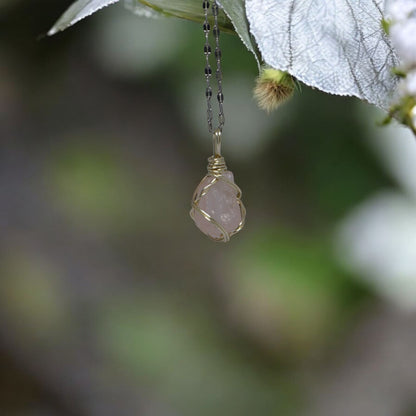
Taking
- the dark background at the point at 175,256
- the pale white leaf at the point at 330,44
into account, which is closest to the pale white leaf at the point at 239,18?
the pale white leaf at the point at 330,44

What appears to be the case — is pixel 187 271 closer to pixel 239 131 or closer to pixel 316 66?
pixel 239 131

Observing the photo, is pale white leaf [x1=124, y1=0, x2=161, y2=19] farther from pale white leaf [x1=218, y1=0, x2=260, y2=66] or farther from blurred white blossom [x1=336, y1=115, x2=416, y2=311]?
blurred white blossom [x1=336, y1=115, x2=416, y2=311]

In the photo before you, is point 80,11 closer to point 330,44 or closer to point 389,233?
point 330,44

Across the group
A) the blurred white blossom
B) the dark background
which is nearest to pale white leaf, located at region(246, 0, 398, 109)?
the blurred white blossom

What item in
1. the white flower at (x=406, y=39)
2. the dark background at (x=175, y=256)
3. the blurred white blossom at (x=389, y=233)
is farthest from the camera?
the dark background at (x=175, y=256)

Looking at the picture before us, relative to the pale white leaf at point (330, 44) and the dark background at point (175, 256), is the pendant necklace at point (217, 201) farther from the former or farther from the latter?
the dark background at point (175, 256)

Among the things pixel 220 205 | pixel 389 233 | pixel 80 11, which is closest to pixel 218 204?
pixel 220 205

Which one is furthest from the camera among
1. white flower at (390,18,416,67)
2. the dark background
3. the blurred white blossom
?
the dark background
